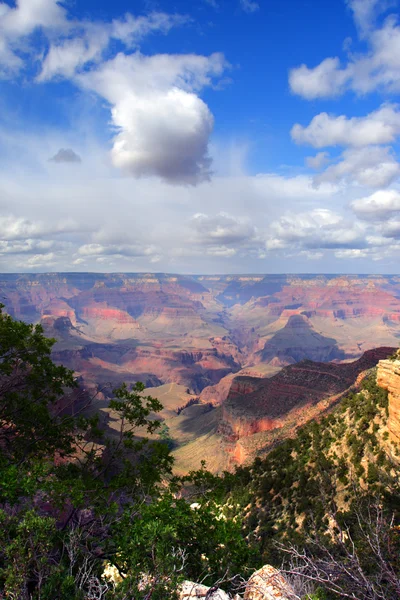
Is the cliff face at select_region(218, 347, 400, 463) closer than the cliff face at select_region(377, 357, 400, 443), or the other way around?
the cliff face at select_region(377, 357, 400, 443)

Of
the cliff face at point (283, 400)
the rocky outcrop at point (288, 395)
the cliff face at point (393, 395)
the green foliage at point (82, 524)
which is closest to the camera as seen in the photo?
the green foliage at point (82, 524)

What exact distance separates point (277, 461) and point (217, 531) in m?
22.8

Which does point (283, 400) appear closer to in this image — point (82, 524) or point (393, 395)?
point (393, 395)

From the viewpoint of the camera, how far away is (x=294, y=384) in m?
70.2

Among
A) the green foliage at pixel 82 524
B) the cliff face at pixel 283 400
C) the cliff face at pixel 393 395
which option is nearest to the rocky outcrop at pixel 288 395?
the cliff face at pixel 283 400

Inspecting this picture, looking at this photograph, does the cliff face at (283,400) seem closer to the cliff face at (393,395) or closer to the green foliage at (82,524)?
the cliff face at (393,395)

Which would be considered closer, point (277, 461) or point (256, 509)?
point (256, 509)

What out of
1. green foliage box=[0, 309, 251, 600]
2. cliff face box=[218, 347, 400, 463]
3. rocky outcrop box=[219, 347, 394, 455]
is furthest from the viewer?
rocky outcrop box=[219, 347, 394, 455]

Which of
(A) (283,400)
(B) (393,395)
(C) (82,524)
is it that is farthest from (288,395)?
(C) (82,524)

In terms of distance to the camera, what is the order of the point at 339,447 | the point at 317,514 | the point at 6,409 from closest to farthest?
1. the point at 6,409
2. the point at 317,514
3. the point at 339,447

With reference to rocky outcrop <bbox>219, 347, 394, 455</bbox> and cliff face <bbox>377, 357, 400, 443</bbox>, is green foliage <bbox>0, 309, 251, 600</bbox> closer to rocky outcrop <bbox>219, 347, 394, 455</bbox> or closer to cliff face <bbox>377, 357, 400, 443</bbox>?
cliff face <bbox>377, 357, 400, 443</bbox>

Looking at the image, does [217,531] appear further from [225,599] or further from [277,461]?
[277,461]

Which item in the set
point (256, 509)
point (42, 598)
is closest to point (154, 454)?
point (42, 598)

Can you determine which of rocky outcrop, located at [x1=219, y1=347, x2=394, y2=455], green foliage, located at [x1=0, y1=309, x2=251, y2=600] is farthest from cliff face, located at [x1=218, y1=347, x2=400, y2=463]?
green foliage, located at [x1=0, y1=309, x2=251, y2=600]
